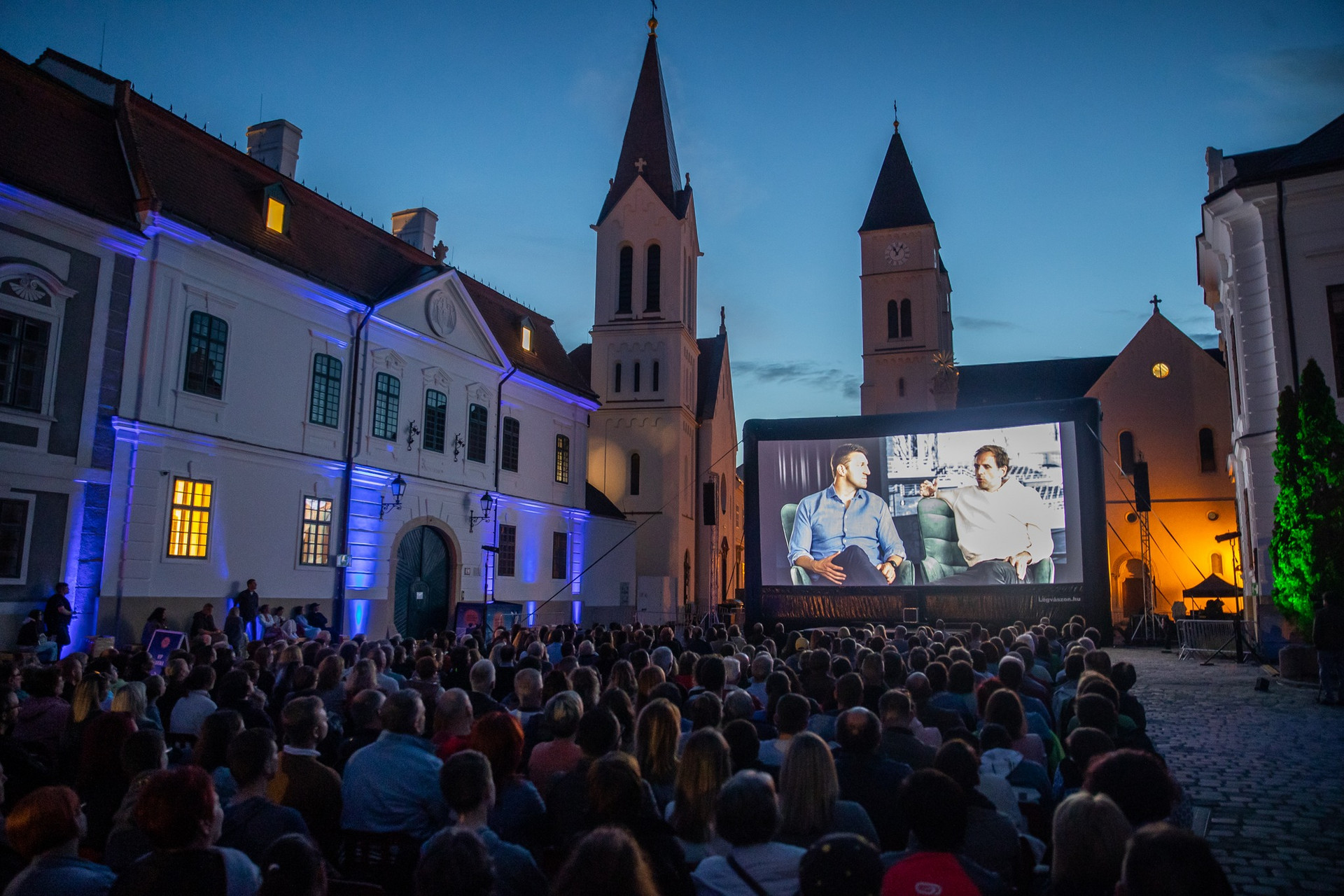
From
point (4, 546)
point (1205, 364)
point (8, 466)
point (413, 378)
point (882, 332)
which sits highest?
point (882, 332)

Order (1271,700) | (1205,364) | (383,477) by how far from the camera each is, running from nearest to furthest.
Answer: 1. (1271,700)
2. (383,477)
3. (1205,364)

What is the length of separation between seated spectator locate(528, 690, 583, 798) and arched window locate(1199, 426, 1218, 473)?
34180 millimetres

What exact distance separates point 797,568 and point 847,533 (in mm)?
1453

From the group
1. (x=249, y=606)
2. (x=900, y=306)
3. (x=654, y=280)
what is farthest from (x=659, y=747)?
(x=900, y=306)

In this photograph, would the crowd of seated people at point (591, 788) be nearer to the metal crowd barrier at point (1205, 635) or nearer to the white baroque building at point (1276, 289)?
the white baroque building at point (1276, 289)

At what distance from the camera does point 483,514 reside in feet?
77.3

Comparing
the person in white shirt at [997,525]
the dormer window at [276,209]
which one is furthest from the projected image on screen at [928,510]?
the dormer window at [276,209]

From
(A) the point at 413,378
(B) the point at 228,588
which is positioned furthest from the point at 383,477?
(B) the point at 228,588

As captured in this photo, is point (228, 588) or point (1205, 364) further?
point (1205, 364)

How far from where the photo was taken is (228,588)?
16562 millimetres

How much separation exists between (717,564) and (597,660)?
30863mm

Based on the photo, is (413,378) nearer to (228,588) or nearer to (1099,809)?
(228,588)

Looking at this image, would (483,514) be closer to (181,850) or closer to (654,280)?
(654,280)

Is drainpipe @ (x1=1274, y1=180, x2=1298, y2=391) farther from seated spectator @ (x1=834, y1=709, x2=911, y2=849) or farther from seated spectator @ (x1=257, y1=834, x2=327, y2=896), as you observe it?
seated spectator @ (x1=257, y1=834, x2=327, y2=896)
